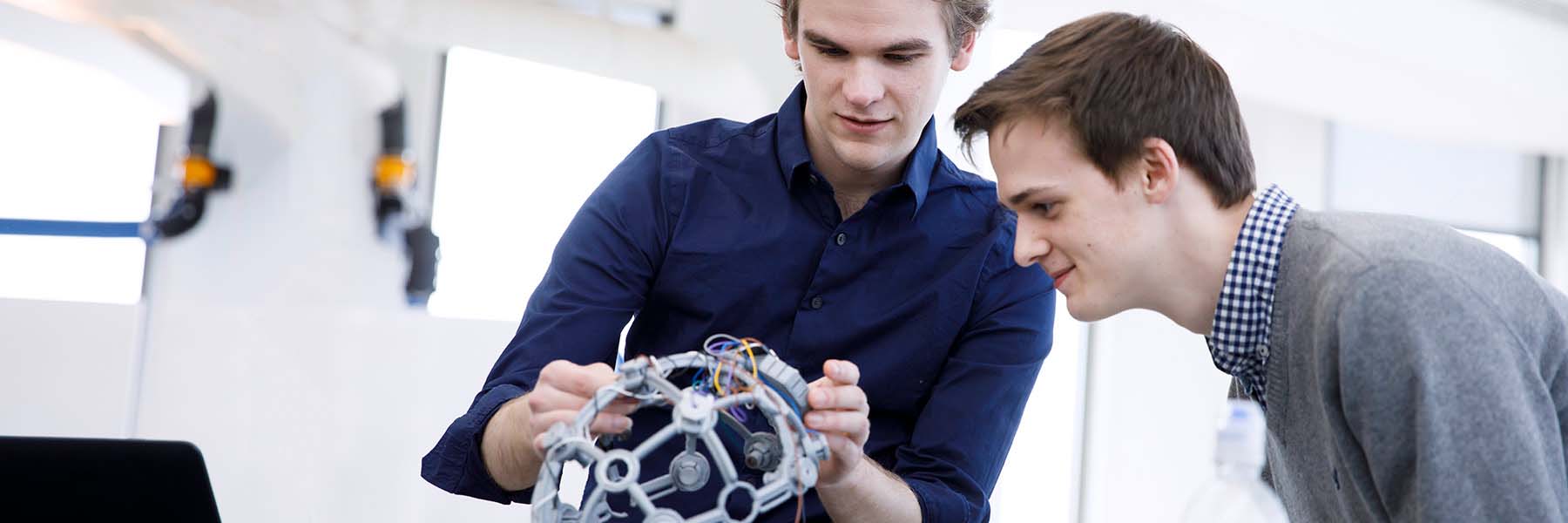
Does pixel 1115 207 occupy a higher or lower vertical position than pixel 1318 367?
higher

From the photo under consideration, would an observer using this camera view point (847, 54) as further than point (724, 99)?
No

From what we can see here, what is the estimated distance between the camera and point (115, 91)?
2.68 m

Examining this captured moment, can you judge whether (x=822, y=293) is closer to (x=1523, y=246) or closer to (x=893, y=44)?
(x=893, y=44)

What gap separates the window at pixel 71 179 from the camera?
102 inches

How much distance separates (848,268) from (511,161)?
6.19 feet

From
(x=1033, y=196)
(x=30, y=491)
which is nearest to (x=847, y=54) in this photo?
(x=1033, y=196)

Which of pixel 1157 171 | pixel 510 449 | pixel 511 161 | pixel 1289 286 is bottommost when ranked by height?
pixel 510 449

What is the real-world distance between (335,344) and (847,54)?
1.74 metres

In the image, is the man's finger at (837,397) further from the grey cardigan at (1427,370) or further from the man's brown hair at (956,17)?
the man's brown hair at (956,17)

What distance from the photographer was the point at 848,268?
1.41 meters

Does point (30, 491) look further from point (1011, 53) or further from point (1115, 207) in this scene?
point (1011, 53)

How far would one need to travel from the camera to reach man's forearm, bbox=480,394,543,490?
1.17m

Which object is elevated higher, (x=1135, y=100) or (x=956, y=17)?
(x=956, y=17)

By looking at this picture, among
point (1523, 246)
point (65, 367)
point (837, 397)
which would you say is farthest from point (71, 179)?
point (1523, 246)
